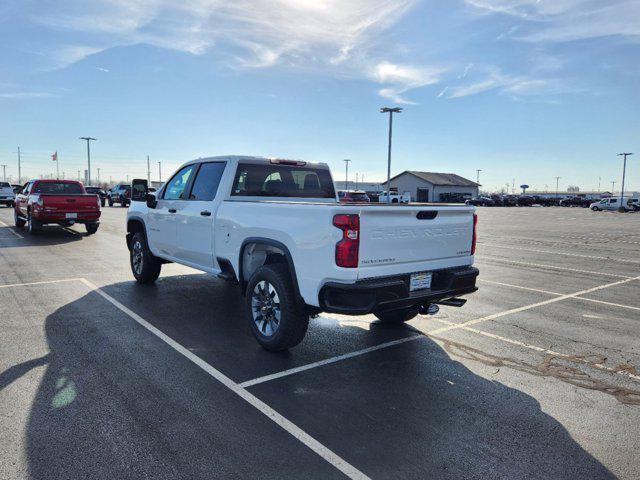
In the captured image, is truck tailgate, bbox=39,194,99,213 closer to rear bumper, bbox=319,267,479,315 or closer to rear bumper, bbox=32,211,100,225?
rear bumper, bbox=32,211,100,225

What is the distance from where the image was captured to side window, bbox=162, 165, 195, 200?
6918 mm

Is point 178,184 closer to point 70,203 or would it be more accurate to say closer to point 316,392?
point 316,392

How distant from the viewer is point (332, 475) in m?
2.81

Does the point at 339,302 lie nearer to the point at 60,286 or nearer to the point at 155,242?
the point at 155,242

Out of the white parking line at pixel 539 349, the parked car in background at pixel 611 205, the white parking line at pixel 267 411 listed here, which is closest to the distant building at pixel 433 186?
the parked car in background at pixel 611 205

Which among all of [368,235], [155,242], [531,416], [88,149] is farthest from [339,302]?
[88,149]

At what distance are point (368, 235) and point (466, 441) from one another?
5.93 feet

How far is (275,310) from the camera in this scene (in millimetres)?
4871

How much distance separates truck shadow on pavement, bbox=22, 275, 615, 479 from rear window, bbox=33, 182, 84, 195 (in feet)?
43.2

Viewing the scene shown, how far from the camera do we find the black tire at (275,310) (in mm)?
4605

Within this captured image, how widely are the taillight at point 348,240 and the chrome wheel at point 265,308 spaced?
101cm

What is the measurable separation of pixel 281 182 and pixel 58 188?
1360 cm

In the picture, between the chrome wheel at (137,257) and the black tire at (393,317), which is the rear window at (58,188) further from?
the black tire at (393,317)

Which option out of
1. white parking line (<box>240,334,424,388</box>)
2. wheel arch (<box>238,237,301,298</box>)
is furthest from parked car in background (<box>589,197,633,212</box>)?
wheel arch (<box>238,237,301,298</box>)
